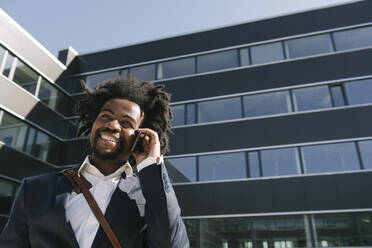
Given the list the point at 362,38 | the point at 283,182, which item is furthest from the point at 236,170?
the point at 362,38

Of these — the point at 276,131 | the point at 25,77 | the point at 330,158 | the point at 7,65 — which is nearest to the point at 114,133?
the point at 330,158

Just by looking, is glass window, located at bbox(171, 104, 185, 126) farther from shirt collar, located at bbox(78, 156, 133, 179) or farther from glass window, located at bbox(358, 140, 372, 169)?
shirt collar, located at bbox(78, 156, 133, 179)

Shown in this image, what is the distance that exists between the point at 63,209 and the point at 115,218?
25 centimetres

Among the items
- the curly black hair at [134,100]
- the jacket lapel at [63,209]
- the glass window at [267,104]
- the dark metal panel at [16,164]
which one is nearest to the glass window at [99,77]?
the dark metal panel at [16,164]

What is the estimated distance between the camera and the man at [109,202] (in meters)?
1.46

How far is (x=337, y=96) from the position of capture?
12469 millimetres

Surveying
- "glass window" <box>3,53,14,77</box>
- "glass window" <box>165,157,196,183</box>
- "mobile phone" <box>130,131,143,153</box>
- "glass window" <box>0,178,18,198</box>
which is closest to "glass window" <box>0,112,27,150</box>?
"glass window" <box>0,178,18,198</box>

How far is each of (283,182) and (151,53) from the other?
8.92m

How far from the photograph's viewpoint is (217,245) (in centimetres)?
1152

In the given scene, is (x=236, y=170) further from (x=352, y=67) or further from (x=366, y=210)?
(x=352, y=67)

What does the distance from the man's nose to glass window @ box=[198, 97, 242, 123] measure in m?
11.9

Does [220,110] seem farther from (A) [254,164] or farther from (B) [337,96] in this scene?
(B) [337,96]

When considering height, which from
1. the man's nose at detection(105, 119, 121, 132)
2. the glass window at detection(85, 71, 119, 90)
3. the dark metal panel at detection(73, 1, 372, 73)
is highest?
the dark metal panel at detection(73, 1, 372, 73)

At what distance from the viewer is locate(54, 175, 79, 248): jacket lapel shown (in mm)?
1445
